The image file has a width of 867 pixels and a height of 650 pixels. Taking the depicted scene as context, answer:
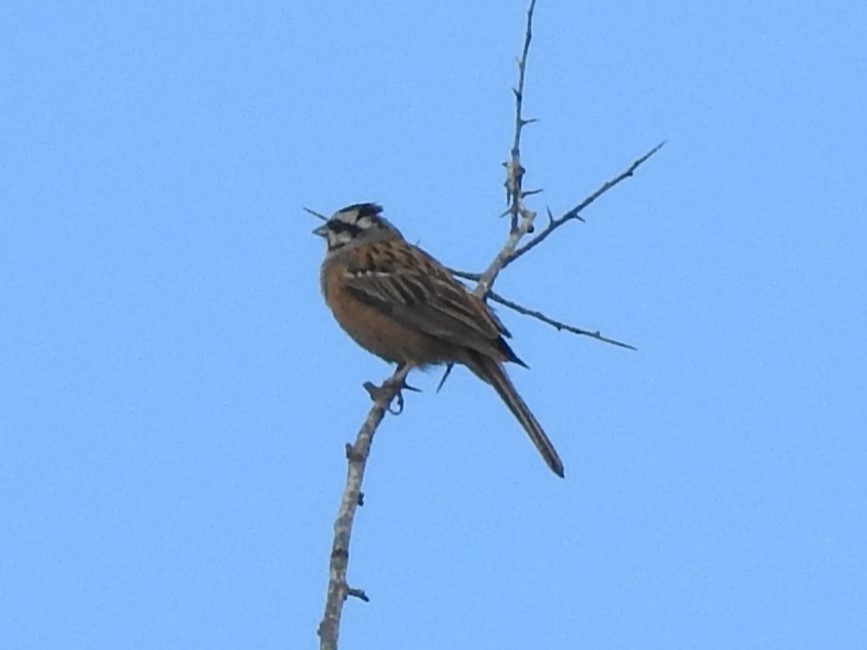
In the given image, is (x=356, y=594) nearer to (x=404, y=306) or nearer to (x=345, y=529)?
(x=345, y=529)

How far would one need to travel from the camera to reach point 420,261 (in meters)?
11.0

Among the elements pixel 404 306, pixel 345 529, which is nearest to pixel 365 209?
pixel 404 306

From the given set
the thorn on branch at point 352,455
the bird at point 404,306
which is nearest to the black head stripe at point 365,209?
the bird at point 404,306

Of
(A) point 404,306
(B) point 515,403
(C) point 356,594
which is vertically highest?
(A) point 404,306

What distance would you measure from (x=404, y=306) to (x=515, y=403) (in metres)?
1.15

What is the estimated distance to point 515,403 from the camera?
9617mm

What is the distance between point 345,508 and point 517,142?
9.88 ft

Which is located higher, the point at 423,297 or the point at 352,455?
the point at 423,297

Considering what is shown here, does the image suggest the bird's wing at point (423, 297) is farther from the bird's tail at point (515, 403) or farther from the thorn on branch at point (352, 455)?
the thorn on branch at point (352, 455)

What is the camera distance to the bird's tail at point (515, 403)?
29.5ft

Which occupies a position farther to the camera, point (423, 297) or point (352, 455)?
point (423, 297)

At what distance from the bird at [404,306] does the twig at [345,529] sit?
1592mm

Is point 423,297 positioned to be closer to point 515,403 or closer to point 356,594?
point 515,403

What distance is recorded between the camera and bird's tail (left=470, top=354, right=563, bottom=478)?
8.99m
